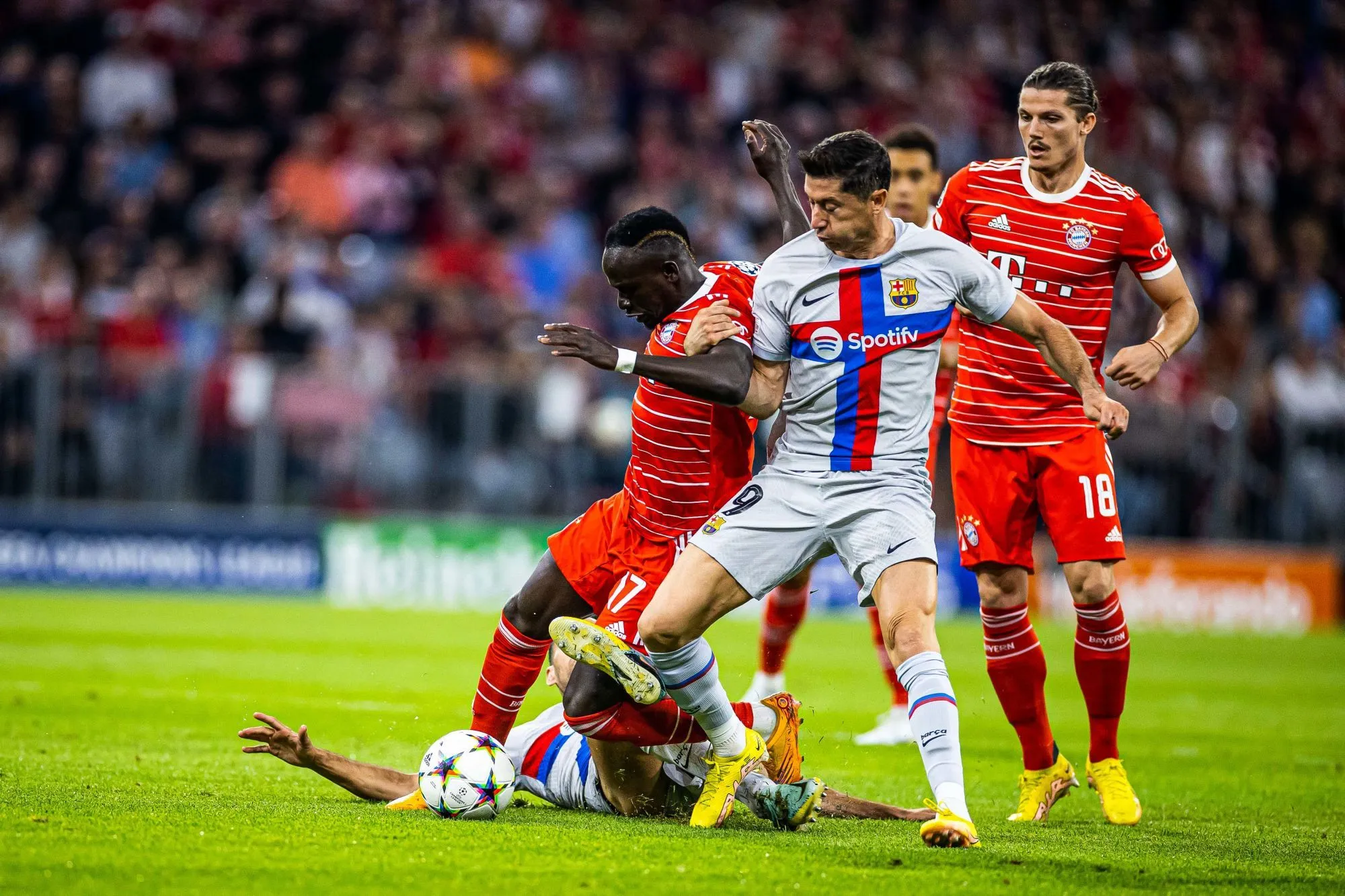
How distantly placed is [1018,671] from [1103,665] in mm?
347

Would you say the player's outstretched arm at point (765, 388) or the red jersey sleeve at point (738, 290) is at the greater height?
the red jersey sleeve at point (738, 290)

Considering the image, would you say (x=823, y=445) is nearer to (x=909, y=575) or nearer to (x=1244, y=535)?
(x=909, y=575)

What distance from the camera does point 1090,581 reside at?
691 cm

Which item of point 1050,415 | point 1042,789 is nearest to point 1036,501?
point 1050,415

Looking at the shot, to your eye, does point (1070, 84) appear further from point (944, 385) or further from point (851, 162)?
point (944, 385)

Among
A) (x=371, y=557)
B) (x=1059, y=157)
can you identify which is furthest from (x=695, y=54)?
(x=1059, y=157)

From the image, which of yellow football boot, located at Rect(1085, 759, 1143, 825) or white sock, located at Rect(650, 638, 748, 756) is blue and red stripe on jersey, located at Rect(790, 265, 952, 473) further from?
yellow football boot, located at Rect(1085, 759, 1143, 825)

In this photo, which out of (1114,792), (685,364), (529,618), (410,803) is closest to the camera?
(685,364)

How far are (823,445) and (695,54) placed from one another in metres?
16.6

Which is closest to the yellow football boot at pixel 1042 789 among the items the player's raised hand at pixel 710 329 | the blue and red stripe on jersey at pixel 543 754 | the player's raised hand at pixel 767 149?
the blue and red stripe on jersey at pixel 543 754

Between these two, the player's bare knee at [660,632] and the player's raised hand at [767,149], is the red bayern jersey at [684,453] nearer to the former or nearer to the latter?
the player's raised hand at [767,149]

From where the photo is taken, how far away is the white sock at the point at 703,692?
19.7 feet

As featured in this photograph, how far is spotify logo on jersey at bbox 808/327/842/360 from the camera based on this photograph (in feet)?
19.9

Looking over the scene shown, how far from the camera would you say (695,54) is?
864 inches
